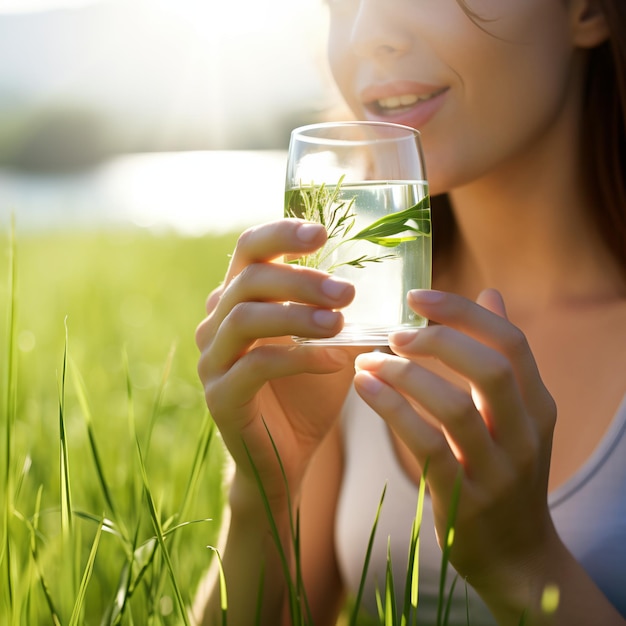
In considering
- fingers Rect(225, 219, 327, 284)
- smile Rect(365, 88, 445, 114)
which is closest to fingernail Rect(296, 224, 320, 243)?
fingers Rect(225, 219, 327, 284)

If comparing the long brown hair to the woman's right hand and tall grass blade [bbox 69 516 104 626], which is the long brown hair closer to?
the woman's right hand

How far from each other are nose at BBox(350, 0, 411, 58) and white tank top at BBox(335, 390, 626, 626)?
2.48ft

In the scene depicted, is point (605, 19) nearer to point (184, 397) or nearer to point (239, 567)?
point (239, 567)

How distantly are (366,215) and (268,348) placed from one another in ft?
0.72

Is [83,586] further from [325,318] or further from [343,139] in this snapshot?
[343,139]

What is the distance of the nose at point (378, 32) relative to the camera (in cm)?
161

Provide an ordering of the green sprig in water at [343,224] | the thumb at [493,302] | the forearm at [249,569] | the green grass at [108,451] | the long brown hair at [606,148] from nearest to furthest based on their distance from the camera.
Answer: the green grass at [108,451]
the green sprig in water at [343,224]
the thumb at [493,302]
the forearm at [249,569]
the long brown hair at [606,148]

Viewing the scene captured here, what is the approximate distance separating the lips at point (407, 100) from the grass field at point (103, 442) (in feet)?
2.17

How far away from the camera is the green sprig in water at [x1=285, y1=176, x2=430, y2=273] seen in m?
1.16

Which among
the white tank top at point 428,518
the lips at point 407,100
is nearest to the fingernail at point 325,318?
the white tank top at point 428,518

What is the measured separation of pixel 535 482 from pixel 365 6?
0.92 m

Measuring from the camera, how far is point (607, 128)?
200cm

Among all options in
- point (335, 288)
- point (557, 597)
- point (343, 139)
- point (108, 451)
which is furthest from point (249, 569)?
point (108, 451)

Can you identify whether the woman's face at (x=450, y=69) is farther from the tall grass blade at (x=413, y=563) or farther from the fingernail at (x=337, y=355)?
the tall grass blade at (x=413, y=563)
